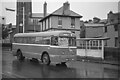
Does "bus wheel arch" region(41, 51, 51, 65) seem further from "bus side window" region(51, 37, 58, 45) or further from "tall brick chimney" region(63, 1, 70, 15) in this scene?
"tall brick chimney" region(63, 1, 70, 15)

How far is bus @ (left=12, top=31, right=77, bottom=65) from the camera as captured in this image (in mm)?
16672

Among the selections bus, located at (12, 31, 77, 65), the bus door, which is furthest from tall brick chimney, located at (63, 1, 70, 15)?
bus, located at (12, 31, 77, 65)

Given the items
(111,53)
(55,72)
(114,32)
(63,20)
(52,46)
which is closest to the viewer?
(55,72)

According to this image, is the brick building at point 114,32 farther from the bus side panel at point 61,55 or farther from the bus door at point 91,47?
the bus side panel at point 61,55

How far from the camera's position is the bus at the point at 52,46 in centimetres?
1667

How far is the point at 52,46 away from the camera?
17078mm

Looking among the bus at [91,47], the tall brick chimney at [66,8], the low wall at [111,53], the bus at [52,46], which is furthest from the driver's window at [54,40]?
the tall brick chimney at [66,8]

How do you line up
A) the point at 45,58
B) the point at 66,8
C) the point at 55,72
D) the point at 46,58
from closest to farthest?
the point at 55,72 < the point at 46,58 < the point at 45,58 < the point at 66,8

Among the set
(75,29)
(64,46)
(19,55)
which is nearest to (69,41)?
(64,46)

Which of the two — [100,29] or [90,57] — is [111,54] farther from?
[100,29]

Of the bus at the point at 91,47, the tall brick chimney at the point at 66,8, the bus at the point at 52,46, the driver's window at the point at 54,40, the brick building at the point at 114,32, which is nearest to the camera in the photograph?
the bus at the point at 52,46

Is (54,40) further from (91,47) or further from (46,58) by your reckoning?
(91,47)

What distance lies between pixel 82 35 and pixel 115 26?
18.2 metres

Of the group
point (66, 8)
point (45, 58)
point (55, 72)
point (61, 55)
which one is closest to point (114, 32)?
point (66, 8)
